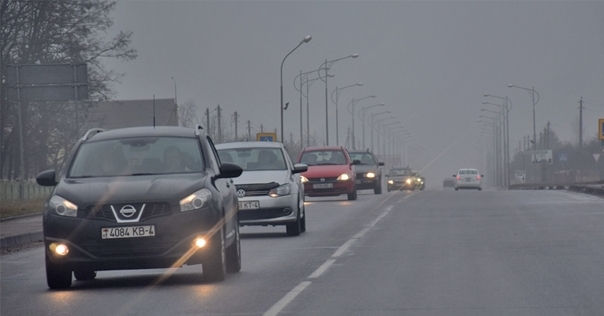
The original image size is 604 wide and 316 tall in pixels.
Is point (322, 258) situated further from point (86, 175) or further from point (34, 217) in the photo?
point (34, 217)

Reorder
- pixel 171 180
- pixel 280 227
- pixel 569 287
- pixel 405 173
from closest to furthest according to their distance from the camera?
A: 1. pixel 569 287
2. pixel 171 180
3. pixel 280 227
4. pixel 405 173

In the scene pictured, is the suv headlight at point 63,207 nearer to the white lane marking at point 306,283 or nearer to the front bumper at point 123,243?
the front bumper at point 123,243

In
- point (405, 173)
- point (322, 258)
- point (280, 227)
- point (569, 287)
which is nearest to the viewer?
point (569, 287)

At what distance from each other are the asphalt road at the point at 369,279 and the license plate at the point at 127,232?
1.82 feet

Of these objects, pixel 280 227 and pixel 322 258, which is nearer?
pixel 322 258

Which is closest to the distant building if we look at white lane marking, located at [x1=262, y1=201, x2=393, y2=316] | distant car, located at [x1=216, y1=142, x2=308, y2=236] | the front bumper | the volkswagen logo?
distant car, located at [x1=216, y1=142, x2=308, y2=236]

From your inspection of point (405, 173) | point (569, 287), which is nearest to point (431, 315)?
point (569, 287)

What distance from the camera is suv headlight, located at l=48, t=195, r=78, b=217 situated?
11469 millimetres

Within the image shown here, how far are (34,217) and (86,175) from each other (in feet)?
57.7

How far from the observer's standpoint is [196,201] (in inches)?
458

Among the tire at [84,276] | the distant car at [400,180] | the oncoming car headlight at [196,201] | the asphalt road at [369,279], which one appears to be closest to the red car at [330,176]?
the asphalt road at [369,279]

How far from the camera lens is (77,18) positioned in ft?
169

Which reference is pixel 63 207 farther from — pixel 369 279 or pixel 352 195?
pixel 352 195

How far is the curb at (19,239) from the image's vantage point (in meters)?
20.5
